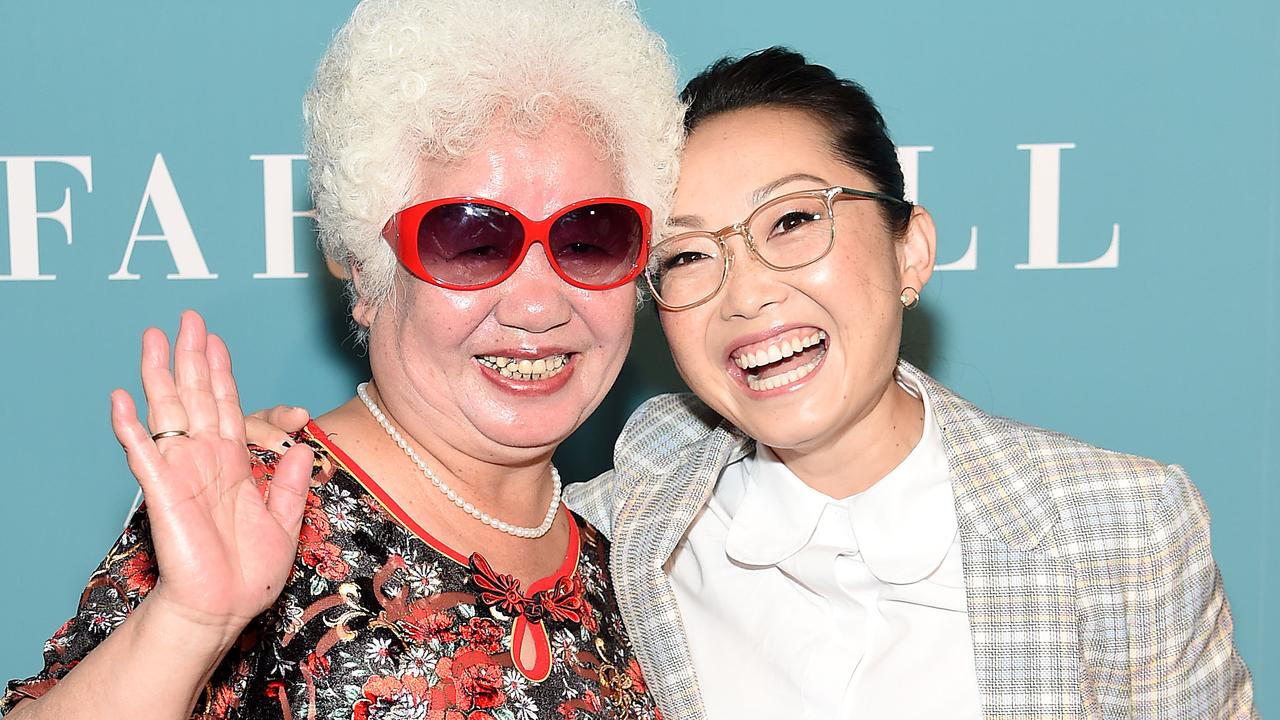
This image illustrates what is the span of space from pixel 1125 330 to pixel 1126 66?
0.61 m

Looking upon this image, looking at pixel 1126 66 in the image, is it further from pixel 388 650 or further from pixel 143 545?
pixel 143 545

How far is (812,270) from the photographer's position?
1.76 m

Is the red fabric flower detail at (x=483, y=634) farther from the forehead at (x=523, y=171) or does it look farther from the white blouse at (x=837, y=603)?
the forehead at (x=523, y=171)

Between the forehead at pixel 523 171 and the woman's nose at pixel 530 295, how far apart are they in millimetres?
69

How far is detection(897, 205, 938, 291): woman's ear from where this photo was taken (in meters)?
1.94

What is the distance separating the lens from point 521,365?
67.5 inches

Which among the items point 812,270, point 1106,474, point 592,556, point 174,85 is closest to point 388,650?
point 592,556

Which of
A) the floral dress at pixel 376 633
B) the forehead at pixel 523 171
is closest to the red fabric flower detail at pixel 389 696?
the floral dress at pixel 376 633

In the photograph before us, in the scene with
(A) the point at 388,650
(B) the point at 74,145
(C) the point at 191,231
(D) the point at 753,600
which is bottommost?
(D) the point at 753,600

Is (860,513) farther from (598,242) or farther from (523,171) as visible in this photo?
(523,171)

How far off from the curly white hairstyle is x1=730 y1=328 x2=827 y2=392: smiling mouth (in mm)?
265

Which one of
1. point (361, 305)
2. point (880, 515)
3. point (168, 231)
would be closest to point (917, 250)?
point (880, 515)

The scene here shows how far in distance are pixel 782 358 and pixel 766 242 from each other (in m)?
0.19

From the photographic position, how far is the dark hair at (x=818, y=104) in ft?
6.07
